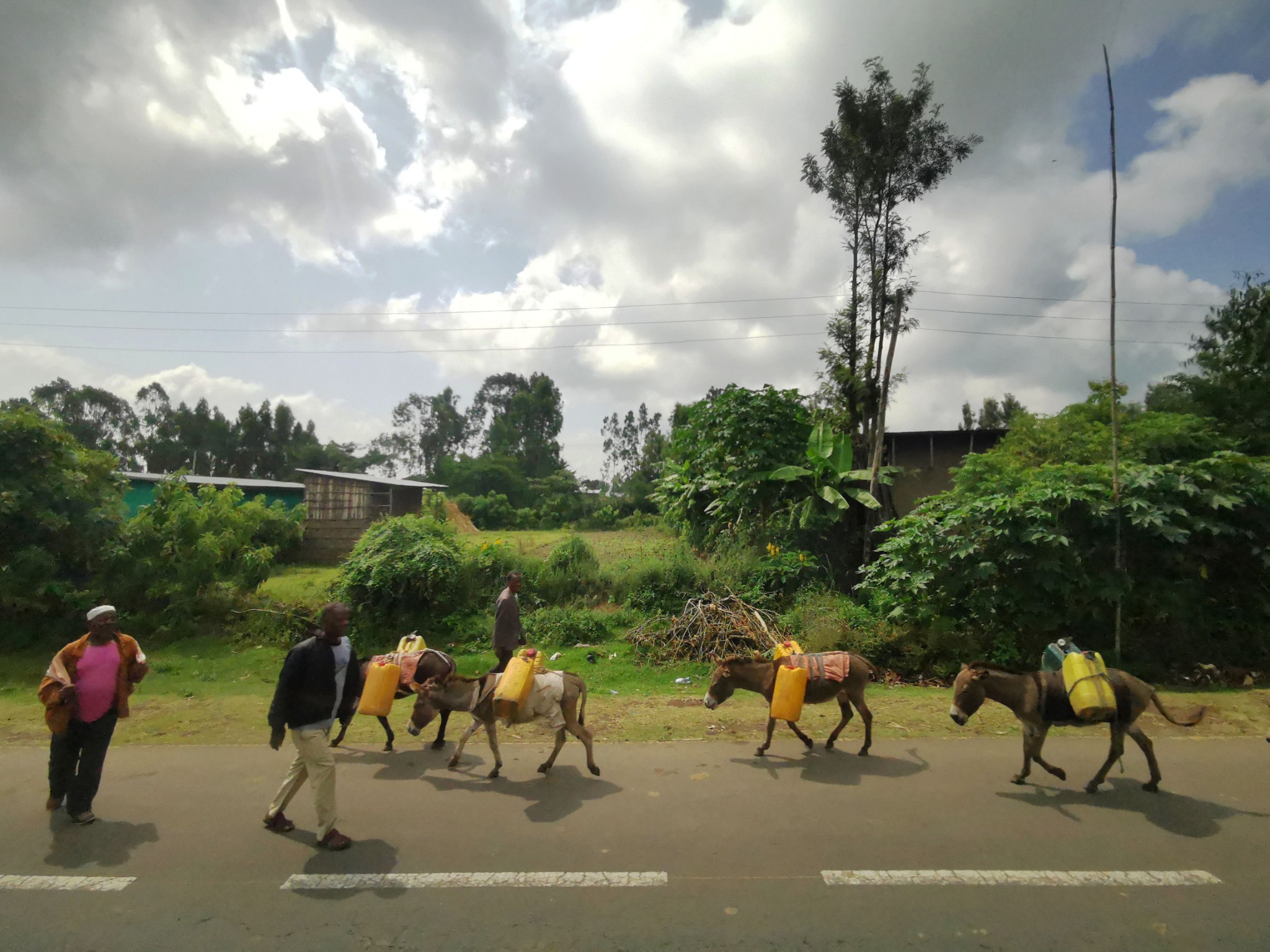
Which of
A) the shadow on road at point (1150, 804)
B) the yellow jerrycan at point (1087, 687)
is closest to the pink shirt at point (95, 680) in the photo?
the shadow on road at point (1150, 804)

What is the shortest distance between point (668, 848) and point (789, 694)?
7.36 feet

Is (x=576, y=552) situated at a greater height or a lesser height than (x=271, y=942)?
greater

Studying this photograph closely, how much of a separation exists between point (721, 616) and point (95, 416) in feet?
216

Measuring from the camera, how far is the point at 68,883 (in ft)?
14.6

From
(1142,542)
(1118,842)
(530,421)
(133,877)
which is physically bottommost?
(133,877)

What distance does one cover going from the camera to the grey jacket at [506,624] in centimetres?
911

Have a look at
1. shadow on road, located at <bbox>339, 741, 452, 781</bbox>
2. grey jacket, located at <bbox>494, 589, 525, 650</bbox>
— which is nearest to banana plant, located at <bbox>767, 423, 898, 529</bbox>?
grey jacket, located at <bbox>494, 589, 525, 650</bbox>

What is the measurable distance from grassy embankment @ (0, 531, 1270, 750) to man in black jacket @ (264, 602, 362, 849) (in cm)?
242

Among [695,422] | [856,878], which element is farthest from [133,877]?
[695,422]

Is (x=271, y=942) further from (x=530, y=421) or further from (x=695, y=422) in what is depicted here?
(x=530, y=421)

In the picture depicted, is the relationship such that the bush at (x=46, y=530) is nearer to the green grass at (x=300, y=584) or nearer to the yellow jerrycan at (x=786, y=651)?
the green grass at (x=300, y=584)

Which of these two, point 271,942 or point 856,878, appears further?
point 856,878

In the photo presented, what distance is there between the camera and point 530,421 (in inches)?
2490

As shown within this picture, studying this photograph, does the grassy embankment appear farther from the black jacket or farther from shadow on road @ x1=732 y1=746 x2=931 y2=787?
the black jacket
